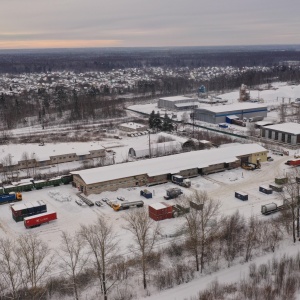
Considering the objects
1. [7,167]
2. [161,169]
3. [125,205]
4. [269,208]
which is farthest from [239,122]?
[125,205]

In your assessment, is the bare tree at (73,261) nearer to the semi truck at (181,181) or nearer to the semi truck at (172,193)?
the semi truck at (172,193)

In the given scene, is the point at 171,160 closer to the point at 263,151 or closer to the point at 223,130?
the point at 263,151

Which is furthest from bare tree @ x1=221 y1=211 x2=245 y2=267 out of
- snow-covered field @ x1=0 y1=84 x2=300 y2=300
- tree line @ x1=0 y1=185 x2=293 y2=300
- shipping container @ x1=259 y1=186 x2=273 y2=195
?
shipping container @ x1=259 y1=186 x2=273 y2=195

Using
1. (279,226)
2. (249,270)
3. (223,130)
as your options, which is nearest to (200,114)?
(223,130)

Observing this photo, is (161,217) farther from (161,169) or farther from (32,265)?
(32,265)

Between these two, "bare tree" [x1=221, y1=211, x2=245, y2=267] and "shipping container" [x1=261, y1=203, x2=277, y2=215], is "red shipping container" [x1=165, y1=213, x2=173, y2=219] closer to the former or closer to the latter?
"bare tree" [x1=221, y1=211, x2=245, y2=267]

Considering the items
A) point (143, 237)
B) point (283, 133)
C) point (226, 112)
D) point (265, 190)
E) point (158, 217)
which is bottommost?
point (265, 190)
